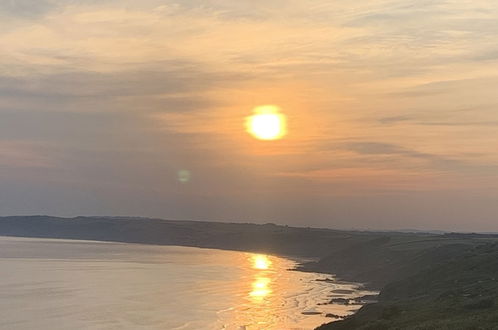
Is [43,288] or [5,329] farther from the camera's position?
[43,288]

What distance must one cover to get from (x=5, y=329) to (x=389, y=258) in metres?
87.7

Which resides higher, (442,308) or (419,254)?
(419,254)

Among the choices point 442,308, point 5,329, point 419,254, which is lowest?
point 5,329

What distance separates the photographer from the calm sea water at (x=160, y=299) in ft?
221

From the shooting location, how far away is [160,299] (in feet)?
293

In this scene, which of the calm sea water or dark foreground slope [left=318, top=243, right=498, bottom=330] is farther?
the calm sea water

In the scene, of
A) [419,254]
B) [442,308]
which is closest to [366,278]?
[419,254]

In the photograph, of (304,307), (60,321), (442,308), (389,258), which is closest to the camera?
(442,308)

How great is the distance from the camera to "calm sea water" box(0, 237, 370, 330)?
67375 millimetres

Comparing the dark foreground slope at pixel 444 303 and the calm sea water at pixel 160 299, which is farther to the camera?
the calm sea water at pixel 160 299

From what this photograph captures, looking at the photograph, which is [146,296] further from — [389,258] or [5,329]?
[389,258]

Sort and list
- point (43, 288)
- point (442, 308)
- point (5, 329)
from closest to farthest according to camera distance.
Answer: point (442, 308), point (5, 329), point (43, 288)

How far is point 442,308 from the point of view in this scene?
46.9 metres

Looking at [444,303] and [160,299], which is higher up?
[444,303]
